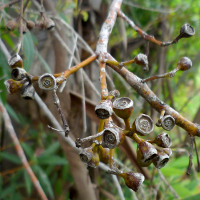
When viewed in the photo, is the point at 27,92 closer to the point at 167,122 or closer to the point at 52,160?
the point at 167,122

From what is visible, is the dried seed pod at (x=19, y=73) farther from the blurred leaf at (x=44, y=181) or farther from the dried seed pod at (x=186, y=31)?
the blurred leaf at (x=44, y=181)

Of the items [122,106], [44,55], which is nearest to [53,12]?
[44,55]

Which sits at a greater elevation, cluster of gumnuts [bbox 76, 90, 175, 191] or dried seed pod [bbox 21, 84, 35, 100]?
dried seed pod [bbox 21, 84, 35, 100]

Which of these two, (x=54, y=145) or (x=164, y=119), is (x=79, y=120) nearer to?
(x=54, y=145)

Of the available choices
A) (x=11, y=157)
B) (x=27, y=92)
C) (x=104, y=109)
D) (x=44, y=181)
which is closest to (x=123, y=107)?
(x=104, y=109)

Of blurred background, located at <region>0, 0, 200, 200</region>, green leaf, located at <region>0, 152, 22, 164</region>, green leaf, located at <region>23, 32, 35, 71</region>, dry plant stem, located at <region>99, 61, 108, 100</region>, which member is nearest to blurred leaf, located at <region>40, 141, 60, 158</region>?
blurred background, located at <region>0, 0, 200, 200</region>

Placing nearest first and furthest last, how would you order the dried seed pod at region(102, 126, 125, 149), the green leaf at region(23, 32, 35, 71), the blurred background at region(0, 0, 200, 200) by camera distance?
the dried seed pod at region(102, 126, 125, 149) < the green leaf at region(23, 32, 35, 71) < the blurred background at region(0, 0, 200, 200)

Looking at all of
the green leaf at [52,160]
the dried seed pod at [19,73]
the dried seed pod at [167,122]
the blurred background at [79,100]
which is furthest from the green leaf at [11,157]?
the dried seed pod at [167,122]

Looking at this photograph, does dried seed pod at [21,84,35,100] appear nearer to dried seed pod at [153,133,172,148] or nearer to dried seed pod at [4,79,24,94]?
dried seed pod at [4,79,24,94]
